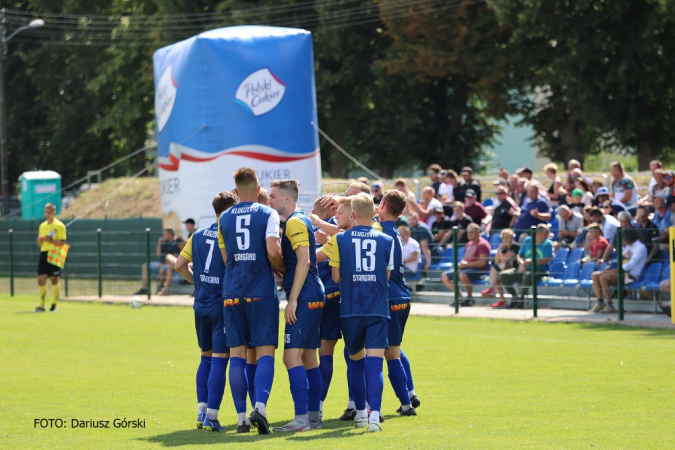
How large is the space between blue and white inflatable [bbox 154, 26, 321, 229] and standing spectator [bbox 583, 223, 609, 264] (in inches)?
264

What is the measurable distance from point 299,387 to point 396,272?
1.44 m

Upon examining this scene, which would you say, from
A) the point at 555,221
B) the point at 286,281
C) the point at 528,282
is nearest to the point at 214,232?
the point at 286,281

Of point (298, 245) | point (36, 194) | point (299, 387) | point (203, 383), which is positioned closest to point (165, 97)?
point (203, 383)

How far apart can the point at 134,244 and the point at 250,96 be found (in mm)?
6034

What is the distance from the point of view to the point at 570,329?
1595 cm

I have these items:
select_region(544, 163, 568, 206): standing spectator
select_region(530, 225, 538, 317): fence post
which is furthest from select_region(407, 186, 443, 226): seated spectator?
select_region(530, 225, 538, 317): fence post

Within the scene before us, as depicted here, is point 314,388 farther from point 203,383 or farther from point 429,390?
point 429,390

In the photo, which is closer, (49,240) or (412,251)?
(412,251)

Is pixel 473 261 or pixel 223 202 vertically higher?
pixel 223 202

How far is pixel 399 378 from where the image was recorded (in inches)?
349

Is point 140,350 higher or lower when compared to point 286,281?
lower

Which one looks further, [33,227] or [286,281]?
[33,227]

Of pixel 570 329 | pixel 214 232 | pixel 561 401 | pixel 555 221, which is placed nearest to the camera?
pixel 214 232

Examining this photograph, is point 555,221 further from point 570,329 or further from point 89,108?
point 89,108
